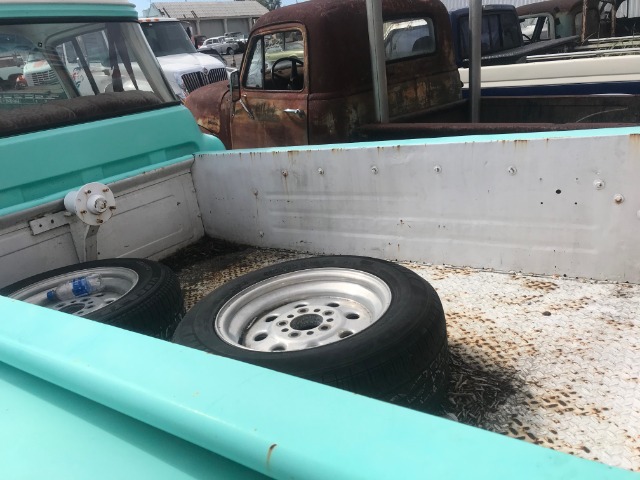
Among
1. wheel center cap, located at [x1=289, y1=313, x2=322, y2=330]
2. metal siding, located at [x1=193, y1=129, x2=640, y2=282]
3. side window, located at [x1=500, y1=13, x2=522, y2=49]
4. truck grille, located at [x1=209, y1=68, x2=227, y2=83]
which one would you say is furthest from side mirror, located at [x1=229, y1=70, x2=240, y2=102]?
truck grille, located at [x1=209, y1=68, x2=227, y2=83]

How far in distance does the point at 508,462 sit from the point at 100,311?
67.7 inches

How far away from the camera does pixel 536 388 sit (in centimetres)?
173

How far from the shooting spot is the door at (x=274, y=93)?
4074 mm

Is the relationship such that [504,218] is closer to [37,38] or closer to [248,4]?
[37,38]

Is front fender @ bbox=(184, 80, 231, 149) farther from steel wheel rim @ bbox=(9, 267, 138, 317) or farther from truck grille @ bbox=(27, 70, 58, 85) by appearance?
steel wheel rim @ bbox=(9, 267, 138, 317)

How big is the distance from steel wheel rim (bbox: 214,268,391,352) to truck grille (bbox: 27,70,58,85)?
5.77 feet

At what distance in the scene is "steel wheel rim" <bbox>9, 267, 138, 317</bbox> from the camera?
2.34 m

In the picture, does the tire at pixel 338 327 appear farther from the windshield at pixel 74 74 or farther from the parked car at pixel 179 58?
the parked car at pixel 179 58

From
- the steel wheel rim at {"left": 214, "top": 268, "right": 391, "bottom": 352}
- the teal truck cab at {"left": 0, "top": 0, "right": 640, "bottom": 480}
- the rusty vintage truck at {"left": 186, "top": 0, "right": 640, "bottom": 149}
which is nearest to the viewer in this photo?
the teal truck cab at {"left": 0, "top": 0, "right": 640, "bottom": 480}

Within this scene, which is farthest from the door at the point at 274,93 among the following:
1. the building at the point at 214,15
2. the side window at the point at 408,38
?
the building at the point at 214,15

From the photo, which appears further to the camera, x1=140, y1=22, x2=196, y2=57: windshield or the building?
the building

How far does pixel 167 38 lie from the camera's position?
11.1m

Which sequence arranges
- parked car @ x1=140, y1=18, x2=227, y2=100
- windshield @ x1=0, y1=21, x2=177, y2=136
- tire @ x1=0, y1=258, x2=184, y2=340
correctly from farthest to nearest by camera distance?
parked car @ x1=140, y1=18, x2=227, y2=100 < windshield @ x1=0, y1=21, x2=177, y2=136 < tire @ x1=0, y1=258, x2=184, y2=340

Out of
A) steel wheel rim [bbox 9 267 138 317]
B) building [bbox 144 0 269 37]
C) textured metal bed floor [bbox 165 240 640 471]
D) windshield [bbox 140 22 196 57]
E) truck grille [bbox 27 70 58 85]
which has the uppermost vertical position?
building [bbox 144 0 269 37]
